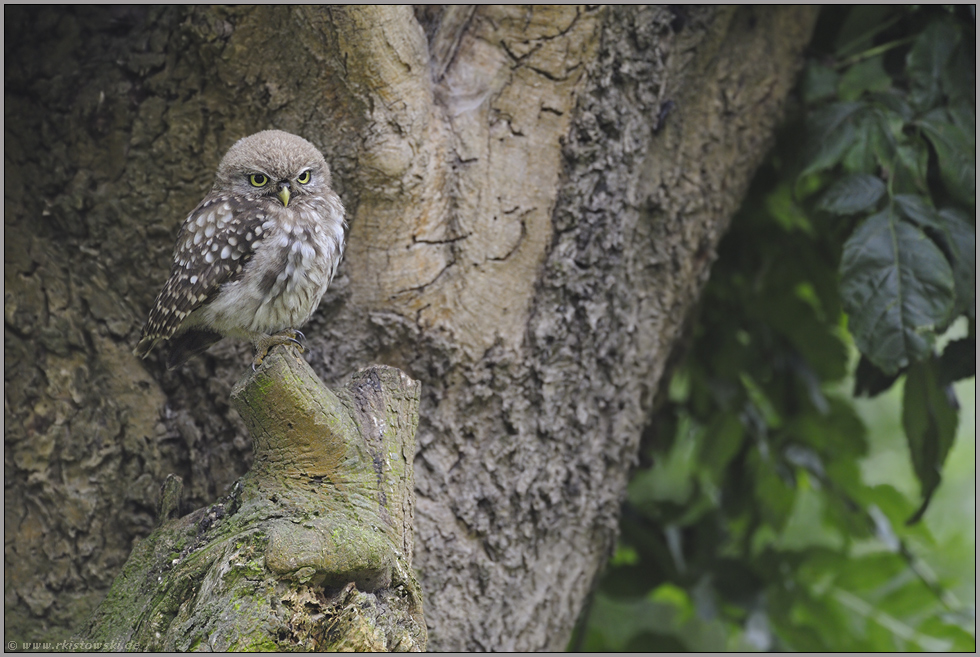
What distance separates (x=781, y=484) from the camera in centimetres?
371

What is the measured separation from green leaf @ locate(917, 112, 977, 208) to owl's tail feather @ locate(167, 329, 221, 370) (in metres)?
2.52

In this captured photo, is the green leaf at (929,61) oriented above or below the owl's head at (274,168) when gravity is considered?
above

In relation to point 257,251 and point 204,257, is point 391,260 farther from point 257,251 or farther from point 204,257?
point 204,257

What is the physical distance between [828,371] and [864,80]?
129 centimetres

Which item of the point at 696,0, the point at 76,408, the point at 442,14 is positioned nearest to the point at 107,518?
the point at 76,408

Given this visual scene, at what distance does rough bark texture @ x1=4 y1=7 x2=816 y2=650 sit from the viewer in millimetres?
2547

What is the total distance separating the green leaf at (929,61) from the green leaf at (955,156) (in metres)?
0.11

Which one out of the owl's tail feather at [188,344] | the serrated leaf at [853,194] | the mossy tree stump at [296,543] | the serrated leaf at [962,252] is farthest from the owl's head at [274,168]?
the serrated leaf at [962,252]

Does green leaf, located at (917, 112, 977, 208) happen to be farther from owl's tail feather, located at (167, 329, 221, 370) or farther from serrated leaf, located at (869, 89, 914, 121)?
owl's tail feather, located at (167, 329, 221, 370)

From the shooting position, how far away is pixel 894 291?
98.3 inches

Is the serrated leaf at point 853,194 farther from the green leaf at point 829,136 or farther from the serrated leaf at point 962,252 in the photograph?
the serrated leaf at point 962,252

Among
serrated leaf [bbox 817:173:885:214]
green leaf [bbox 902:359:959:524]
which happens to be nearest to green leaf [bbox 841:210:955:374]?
serrated leaf [bbox 817:173:885:214]

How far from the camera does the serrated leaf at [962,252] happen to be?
8.62 ft

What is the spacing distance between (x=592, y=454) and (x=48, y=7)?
252 cm
